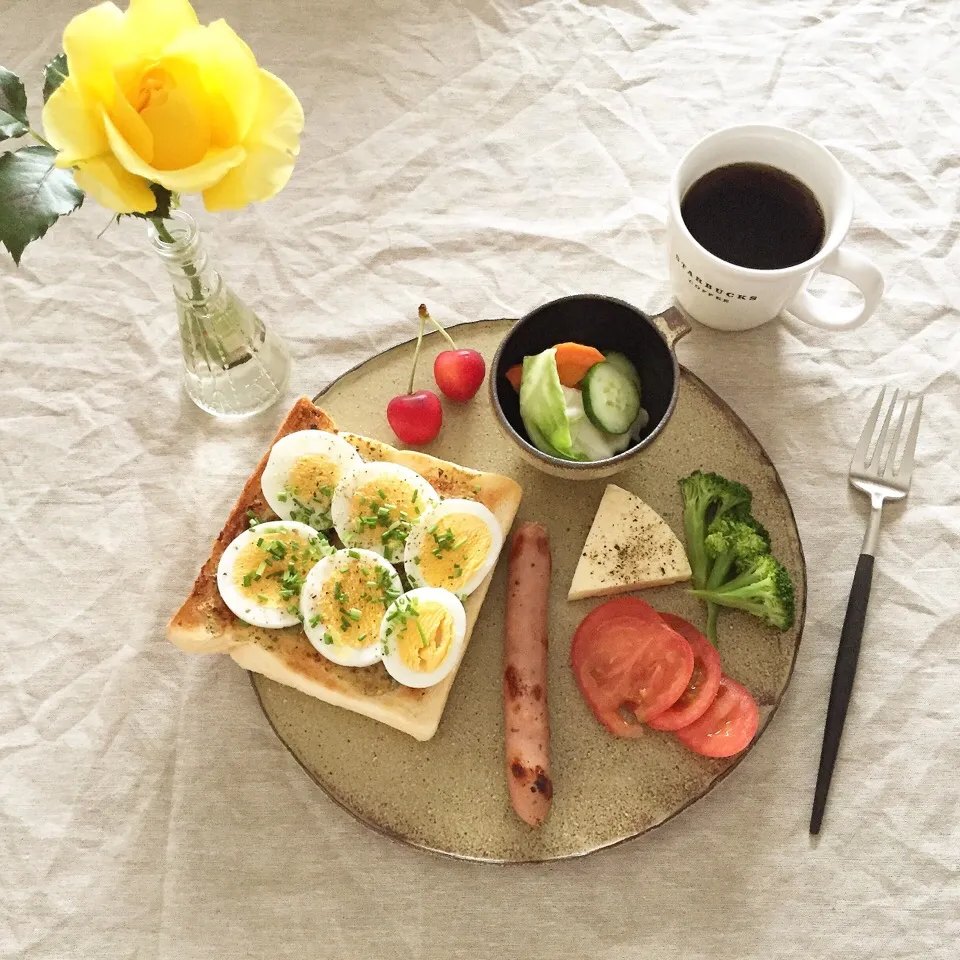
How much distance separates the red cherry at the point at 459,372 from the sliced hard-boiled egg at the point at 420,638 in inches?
21.8

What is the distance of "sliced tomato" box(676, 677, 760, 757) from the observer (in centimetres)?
197

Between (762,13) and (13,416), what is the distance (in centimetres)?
248

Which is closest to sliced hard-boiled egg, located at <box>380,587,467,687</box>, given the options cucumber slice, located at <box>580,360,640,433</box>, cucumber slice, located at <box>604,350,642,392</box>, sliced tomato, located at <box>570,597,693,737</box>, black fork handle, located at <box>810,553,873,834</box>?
sliced tomato, located at <box>570,597,693,737</box>

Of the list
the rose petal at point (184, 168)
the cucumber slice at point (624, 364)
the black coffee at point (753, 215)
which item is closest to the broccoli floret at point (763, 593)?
the cucumber slice at point (624, 364)

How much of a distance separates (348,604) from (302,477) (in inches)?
12.6

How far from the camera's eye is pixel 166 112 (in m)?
1.31

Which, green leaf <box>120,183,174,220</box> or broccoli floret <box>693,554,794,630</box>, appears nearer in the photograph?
green leaf <box>120,183,174,220</box>

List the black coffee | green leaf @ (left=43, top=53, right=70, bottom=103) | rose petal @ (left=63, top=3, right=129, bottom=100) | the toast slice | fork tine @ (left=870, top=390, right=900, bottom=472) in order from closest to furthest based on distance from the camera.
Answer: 1. rose petal @ (left=63, top=3, right=129, bottom=100)
2. green leaf @ (left=43, top=53, right=70, bottom=103)
3. the toast slice
4. the black coffee
5. fork tine @ (left=870, top=390, right=900, bottom=472)

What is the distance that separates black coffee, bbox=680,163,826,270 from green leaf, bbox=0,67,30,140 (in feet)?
4.63

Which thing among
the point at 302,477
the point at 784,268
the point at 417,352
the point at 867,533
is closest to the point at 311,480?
the point at 302,477

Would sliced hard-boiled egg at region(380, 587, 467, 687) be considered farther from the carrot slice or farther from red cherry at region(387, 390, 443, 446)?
the carrot slice

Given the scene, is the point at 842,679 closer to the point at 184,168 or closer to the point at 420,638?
the point at 420,638

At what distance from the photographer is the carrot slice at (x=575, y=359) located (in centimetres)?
214

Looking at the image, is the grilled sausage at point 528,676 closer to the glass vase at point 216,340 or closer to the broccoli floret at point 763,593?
the broccoli floret at point 763,593
